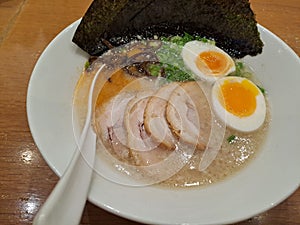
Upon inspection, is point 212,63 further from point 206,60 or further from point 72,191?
point 72,191

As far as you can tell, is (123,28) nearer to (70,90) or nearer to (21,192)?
(70,90)

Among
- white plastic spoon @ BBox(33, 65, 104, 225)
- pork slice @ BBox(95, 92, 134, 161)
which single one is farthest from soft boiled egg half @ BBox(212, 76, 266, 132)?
white plastic spoon @ BBox(33, 65, 104, 225)

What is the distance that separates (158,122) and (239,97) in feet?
1.17

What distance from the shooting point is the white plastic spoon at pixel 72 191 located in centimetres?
87

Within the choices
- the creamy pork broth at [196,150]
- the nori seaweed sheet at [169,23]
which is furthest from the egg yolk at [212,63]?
the creamy pork broth at [196,150]

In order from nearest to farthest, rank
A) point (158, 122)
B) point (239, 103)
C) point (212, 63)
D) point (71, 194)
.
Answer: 1. point (71, 194)
2. point (158, 122)
3. point (239, 103)
4. point (212, 63)

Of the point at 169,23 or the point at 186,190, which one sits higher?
the point at 169,23

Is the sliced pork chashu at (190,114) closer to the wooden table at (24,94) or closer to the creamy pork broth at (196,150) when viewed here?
the creamy pork broth at (196,150)

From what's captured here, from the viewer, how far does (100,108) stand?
136 cm

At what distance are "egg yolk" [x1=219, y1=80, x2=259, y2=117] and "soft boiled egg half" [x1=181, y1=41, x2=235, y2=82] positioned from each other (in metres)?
0.08

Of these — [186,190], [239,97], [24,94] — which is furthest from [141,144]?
[24,94]

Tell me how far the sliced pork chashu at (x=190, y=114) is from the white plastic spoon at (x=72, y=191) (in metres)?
0.29

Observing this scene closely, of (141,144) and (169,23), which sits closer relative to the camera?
(141,144)

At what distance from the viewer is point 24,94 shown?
1.50m
